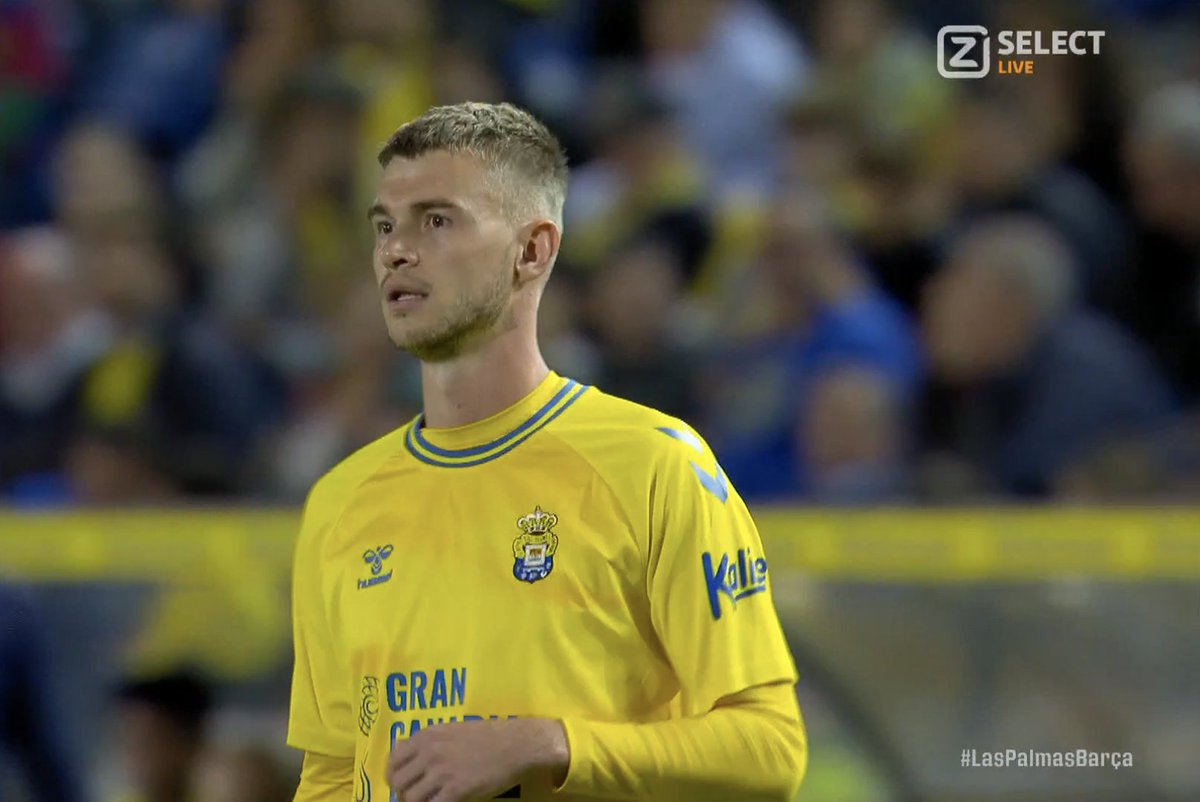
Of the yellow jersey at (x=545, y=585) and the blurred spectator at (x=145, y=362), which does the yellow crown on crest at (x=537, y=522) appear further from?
the blurred spectator at (x=145, y=362)

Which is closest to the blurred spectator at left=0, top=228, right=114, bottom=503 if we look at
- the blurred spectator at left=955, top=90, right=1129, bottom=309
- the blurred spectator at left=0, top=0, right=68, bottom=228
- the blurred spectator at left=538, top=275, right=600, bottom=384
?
the blurred spectator at left=0, top=0, right=68, bottom=228

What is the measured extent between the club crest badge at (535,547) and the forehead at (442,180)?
1.42 ft

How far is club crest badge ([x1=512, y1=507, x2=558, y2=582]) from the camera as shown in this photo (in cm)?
217

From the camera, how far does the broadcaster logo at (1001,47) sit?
4.97 meters

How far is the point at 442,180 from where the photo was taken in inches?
88.0

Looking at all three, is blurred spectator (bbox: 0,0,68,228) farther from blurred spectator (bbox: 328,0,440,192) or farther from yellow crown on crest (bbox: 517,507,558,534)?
yellow crown on crest (bbox: 517,507,558,534)

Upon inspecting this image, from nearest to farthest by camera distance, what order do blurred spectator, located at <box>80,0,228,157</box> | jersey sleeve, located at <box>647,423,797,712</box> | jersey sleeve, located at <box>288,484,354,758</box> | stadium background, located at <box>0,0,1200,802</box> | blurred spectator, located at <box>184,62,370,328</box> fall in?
1. jersey sleeve, located at <box>647,423,797,712</box>
2. jersey sleeve, located at <box>288,484,354,758</box>
3. stadium background, located at <box>0,0,1200,802</box>
4. blurred spectator, located at <box>184,62,370,328</box>
5. blurred spectator, located at <box>80,0,228,157</box>

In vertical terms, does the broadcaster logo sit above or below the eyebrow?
above

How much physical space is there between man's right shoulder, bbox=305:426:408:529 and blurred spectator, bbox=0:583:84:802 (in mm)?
2901

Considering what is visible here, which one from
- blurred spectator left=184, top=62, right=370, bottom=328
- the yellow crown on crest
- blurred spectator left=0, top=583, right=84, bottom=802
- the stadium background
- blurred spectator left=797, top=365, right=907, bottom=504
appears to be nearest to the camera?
the yellow crown on crest

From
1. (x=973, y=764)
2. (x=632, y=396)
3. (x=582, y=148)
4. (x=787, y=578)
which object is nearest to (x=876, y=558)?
(x=787, y=578)

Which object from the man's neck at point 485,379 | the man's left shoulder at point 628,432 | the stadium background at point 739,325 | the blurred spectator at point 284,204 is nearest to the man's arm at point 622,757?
the man's left shoulder at point 628,432

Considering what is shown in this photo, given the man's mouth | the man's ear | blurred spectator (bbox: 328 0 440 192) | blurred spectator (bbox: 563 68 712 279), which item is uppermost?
blurred spectator (bbox: 328 0 440 192)

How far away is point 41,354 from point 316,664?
137 inches
